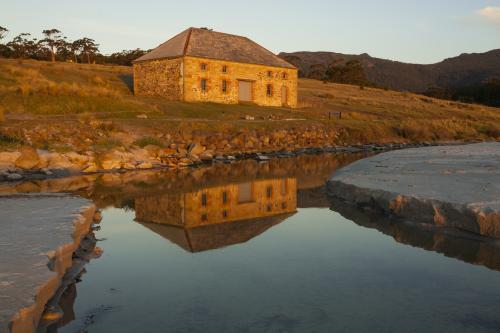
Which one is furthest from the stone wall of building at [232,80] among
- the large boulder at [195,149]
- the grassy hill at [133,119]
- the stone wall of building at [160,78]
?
the large boulder at [195,149]

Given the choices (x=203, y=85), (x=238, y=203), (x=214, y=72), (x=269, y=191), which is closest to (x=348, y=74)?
(x=214, y=72)

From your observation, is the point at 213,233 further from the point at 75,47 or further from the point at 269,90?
the point at 75,47

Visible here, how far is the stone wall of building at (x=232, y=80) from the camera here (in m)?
34.3

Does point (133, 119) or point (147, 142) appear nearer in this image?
point (147, 142)

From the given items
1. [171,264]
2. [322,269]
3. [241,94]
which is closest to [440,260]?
[322,269]

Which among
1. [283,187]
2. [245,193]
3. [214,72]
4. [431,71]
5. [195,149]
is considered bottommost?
[283,187]

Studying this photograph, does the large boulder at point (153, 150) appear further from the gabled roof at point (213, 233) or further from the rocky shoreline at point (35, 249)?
the gabled roof at point (213, 233)

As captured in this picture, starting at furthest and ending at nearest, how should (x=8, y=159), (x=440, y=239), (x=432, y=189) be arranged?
(x=8, y=159)
(x=432, y=189)
(x=440, y=239)

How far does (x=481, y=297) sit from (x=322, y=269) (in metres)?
2.31

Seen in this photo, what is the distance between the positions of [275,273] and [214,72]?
1164 inches

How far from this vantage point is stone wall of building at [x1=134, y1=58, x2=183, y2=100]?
34594mm

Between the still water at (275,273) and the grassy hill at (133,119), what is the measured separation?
8.11 meters

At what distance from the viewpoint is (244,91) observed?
37625 millimetres

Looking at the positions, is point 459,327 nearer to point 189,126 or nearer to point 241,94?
point 189,126
